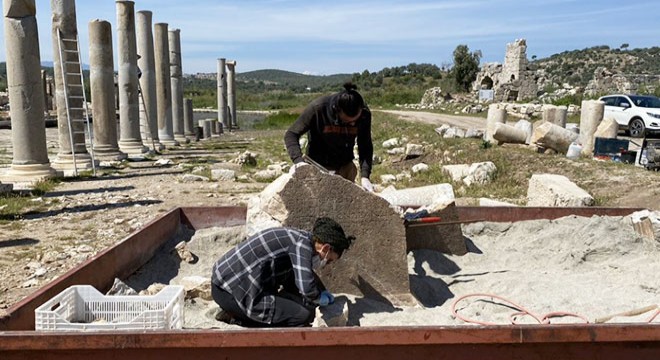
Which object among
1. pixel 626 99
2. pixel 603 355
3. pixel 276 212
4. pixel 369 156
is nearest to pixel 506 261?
pixel 369 156

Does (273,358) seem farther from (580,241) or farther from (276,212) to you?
(580,241)

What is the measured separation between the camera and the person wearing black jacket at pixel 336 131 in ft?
18.3

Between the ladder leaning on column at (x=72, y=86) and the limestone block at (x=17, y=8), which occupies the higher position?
the limestone block at (x=17, y=8)

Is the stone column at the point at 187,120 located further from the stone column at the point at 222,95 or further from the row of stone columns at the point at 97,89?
the stone column at the point at 222,95

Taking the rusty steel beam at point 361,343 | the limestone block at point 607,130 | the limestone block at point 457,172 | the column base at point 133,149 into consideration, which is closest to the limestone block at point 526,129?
the limestone block at point 607,130

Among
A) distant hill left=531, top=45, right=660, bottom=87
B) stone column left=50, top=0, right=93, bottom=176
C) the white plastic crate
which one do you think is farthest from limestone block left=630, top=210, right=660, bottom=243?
distant hill left=531, top=45, right=660, bottom=87

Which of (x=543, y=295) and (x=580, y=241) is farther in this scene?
(x=580, y=241)

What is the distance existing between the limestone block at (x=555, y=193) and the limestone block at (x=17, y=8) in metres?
9.55

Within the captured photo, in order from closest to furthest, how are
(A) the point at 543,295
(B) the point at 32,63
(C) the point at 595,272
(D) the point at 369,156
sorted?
(A) the point at 543,295 → (C) the point at 595,272 → (D) the point at 369,156 → (B) the point at 32,63

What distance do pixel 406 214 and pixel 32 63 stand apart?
29.7 ft

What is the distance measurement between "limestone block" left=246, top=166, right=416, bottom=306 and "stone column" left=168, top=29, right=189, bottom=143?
64.2 feet

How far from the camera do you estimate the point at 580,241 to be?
6223 millimetres

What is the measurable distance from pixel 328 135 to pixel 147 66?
15212 mm

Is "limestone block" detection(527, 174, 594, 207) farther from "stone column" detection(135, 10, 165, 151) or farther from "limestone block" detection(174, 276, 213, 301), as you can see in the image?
"stone column" detection(135, 10, 165, 151)
